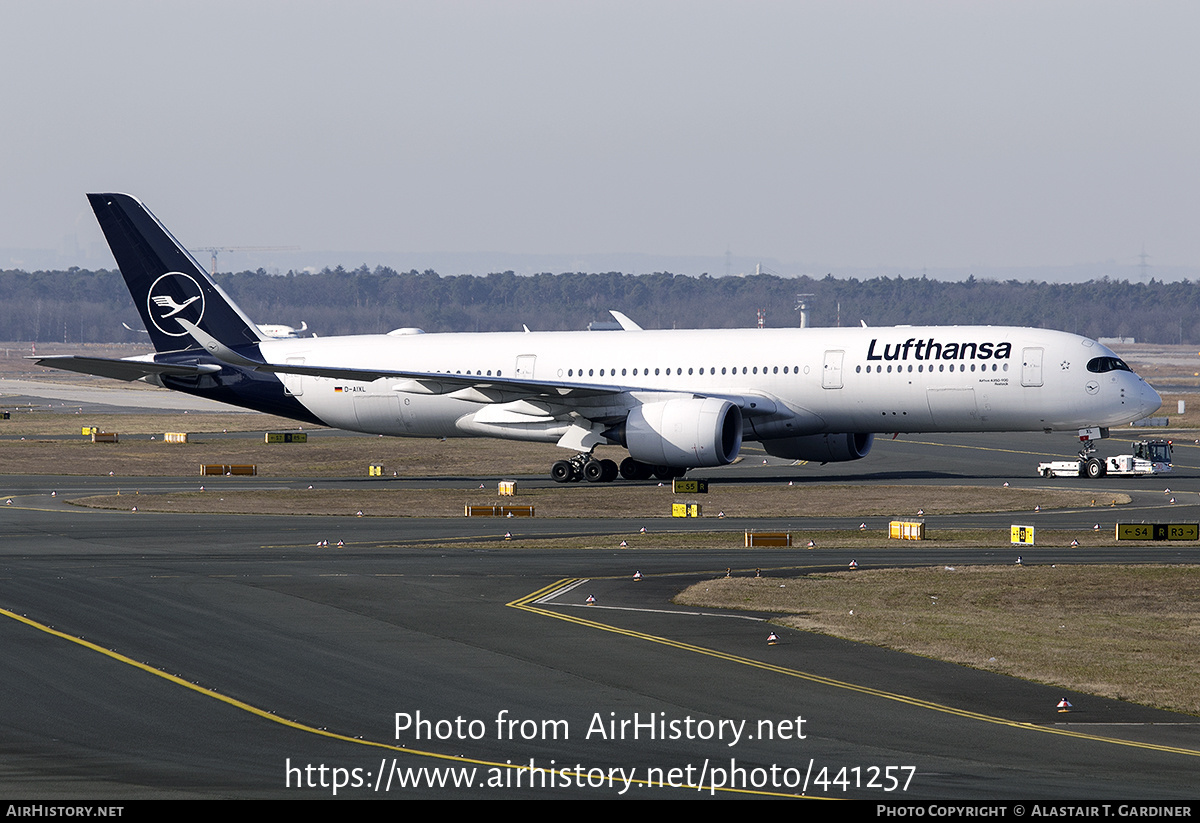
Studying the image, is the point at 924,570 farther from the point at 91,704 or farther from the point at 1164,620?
the point at 91,704

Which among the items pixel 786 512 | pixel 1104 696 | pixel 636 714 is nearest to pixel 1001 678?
pixel 1104 696

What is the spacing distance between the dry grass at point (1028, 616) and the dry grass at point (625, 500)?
14173 millimetres

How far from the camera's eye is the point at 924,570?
35594 mm

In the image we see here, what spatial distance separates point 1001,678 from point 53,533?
29.6 m

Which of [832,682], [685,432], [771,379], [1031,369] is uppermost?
[1031,369]

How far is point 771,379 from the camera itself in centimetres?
5628

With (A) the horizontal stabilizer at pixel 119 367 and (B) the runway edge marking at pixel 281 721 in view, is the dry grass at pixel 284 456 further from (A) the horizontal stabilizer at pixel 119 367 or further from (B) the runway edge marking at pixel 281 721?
(B) the runway edge marking at pixel 281 721

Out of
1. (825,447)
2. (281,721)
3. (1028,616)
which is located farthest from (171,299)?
(281,721)

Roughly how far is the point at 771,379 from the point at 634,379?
5566 millimetres

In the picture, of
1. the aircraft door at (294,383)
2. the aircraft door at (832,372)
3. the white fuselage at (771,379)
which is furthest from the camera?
the aircraft door at (294,383)

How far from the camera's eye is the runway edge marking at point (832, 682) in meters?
19.5

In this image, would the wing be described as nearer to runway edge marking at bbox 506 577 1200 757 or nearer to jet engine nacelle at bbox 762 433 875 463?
jet engine nacelle at bbox 762 433 875 463

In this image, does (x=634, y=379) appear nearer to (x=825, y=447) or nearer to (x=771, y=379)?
(x=771, y=379)

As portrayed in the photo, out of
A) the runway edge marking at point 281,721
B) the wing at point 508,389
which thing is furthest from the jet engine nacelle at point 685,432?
the runway edge marking at point 281,721
